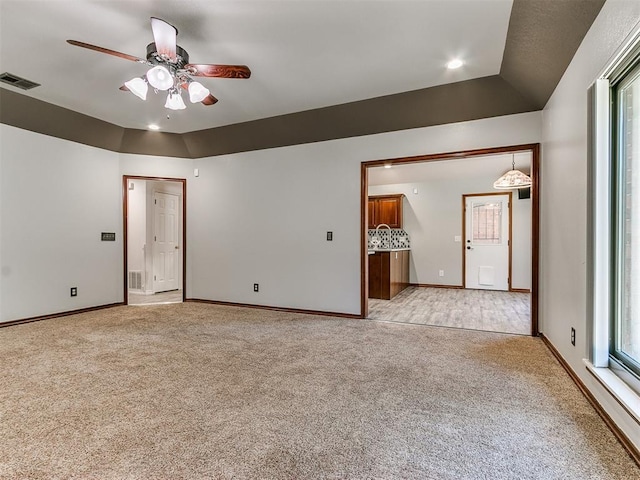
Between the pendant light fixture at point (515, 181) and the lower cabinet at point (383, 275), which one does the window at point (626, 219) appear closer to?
the pendant light fixture at point (515, 181)

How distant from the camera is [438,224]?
7.54 meters

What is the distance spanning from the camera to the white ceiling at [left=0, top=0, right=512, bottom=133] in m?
2.34

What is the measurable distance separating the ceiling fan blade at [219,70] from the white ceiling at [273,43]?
0.87 ft

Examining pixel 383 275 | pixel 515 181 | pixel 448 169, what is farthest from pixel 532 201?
pixel 448 169

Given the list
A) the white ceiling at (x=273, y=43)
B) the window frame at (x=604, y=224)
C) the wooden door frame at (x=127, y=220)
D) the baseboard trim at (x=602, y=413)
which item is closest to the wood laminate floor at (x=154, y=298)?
the wooden door frame at (x=127, y=220)

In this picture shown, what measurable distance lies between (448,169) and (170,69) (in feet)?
18.1

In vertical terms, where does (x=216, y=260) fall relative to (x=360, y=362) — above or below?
above

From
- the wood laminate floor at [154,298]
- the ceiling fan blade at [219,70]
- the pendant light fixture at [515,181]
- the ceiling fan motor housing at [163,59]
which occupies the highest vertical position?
the ceiling fan motor housing at [163,59]

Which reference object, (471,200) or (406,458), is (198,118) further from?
(471,200)

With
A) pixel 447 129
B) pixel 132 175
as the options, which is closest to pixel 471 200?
pixel 447 129

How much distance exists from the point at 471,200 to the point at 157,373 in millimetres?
6846

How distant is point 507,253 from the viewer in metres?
6.95

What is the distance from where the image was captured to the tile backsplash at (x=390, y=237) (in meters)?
7.05

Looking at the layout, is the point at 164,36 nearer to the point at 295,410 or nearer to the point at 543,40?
the point at 295,410
